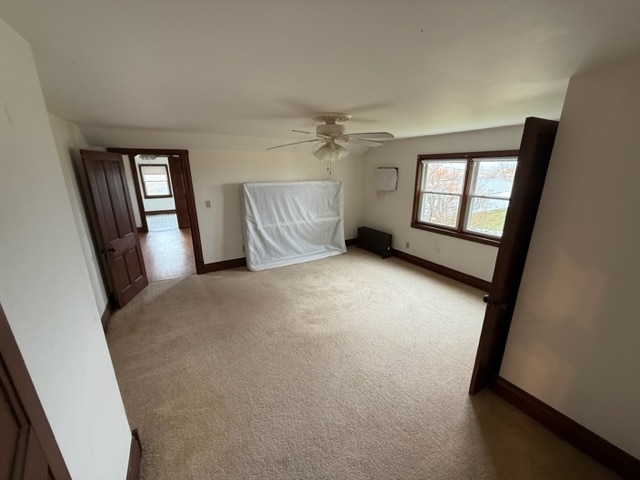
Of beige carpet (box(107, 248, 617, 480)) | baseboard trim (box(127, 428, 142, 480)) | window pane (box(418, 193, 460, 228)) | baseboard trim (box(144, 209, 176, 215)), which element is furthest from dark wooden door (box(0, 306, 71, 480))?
baseboard trim (box(144, 209, 176, 215))

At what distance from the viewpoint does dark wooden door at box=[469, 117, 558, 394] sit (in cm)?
148

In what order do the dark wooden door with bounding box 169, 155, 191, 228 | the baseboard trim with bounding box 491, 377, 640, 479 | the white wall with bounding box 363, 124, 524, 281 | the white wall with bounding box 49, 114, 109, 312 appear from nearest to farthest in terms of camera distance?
the baseboard trim with bounding box 491, 377, 640, 479 < the white wall with bounding box 49, 114, 109, 312 < the white wall with bounding box 363, 124, 524, 281 < the dark wooden door with bounding box 169, 155, 191, 228

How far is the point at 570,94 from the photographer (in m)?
1.44

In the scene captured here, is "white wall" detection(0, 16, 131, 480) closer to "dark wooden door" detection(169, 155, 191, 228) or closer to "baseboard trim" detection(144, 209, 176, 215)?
"dark wooden door" detection(169, 155, 191, 228)

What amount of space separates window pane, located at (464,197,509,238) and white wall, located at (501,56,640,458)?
6.38 ft

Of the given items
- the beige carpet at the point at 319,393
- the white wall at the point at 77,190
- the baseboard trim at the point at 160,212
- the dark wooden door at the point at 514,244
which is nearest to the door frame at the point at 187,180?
the white wall at the point at 77,190

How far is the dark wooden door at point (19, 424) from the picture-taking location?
55 centimetres

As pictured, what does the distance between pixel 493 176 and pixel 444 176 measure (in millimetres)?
719

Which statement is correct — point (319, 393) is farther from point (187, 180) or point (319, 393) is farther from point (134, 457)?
point (187, 180)

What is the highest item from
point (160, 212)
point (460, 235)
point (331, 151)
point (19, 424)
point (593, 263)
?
point (331, 151)

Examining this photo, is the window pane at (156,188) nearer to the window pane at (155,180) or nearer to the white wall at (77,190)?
the window pane at (155,180)

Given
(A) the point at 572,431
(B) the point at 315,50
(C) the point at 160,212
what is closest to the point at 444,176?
(A) the point at 572,431

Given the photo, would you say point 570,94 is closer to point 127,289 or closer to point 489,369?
point 489,369

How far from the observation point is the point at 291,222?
462 centimetres
